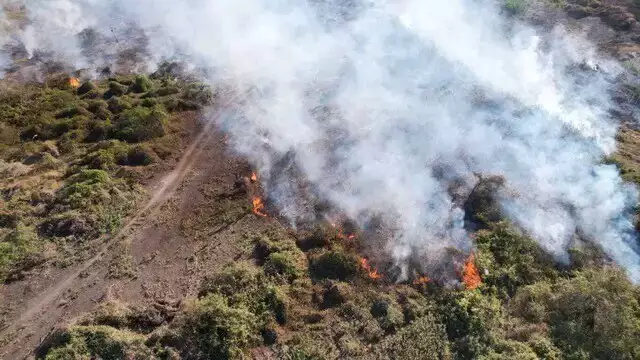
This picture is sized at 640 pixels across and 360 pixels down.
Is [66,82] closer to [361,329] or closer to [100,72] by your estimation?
[100,72]

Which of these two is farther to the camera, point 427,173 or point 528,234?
point 427,173

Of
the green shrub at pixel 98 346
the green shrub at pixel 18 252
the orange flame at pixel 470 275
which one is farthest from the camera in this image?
the green shrub at pixel 18 252

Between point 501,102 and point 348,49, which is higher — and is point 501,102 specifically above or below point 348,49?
below

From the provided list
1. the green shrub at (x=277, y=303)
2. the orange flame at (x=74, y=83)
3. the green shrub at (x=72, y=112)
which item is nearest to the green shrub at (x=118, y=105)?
the green shrub at (x=72, y=112)

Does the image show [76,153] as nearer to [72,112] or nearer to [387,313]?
[72,112]

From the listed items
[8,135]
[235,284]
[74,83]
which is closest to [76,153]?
[8,135]

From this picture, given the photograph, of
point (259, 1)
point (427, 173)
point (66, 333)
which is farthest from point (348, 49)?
point (66, 333)

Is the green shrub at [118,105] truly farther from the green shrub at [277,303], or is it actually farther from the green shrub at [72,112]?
the green shrub at [277,303]
